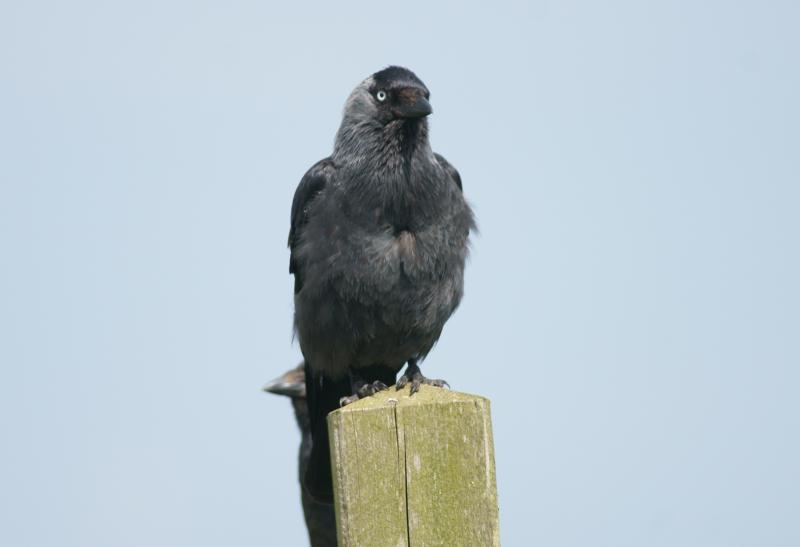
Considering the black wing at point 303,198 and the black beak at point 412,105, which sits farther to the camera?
the black wing at point 303,198

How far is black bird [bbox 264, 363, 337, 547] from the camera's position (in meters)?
7.07

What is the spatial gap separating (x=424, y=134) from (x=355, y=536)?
374 centimetres

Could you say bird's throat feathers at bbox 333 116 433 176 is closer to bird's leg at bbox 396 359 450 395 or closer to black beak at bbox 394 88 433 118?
black beak at bbox 394 88 433 118

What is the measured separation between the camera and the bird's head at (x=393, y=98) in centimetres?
626

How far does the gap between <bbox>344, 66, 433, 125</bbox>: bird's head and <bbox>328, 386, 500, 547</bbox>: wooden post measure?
10.9ft

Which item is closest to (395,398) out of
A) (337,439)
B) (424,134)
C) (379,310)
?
(337,439)

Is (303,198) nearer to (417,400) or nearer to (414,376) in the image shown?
(414,376)

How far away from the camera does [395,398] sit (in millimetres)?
3305

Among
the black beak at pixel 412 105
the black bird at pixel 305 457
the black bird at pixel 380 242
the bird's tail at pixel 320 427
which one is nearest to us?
the bird's tail at pixel 320 427

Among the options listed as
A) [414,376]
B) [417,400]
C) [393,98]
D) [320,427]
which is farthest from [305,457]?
[417,400]

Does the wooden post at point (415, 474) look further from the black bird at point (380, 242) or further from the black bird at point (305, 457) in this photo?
the black bird at point (305, 457)

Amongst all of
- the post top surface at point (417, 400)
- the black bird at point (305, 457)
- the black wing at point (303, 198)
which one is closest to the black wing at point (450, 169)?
the black wing at point (303, 198)

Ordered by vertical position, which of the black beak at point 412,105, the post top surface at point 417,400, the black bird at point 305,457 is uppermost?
the black beak at point 412,105

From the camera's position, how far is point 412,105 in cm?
625
